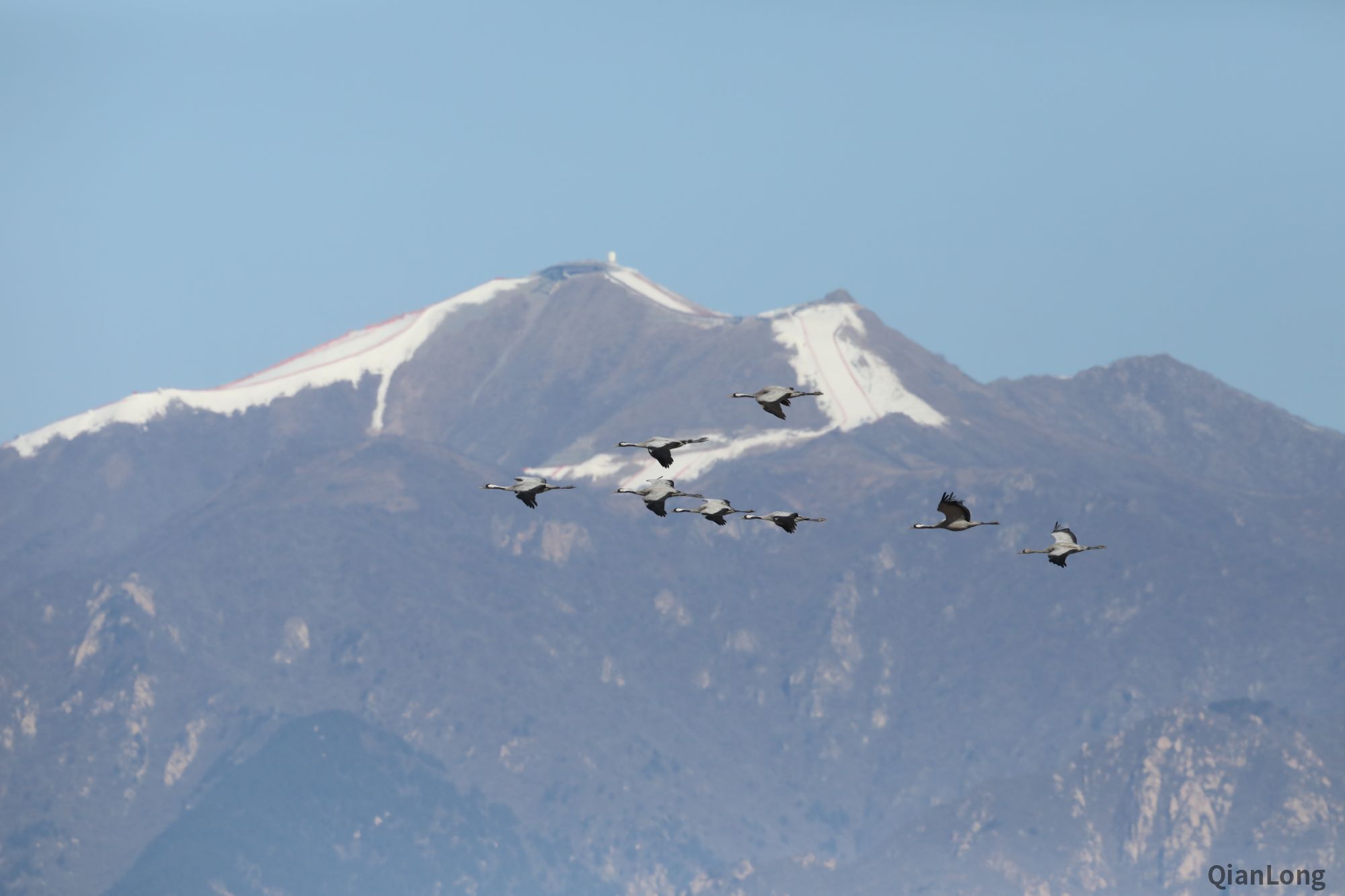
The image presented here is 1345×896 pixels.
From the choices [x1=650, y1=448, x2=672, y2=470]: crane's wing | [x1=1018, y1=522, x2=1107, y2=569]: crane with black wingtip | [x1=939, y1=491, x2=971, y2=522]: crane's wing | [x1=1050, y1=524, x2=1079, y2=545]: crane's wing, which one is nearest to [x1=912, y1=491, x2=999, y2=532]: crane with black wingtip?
[x1=939, y1=491, x2=971, y2=522]: crane's wing

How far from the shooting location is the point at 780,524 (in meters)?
163

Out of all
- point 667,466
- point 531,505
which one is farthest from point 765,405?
point 531,505

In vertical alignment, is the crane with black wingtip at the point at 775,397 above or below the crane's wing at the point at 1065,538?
above

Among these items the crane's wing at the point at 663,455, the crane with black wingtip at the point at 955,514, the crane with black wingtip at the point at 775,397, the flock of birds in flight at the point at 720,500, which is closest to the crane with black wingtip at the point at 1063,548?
the flock of birds in flight at the point at 720,500

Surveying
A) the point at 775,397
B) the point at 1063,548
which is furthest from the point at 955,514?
the point at 775,397

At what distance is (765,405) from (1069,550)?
60.8 feet

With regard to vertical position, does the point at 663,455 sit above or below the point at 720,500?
above

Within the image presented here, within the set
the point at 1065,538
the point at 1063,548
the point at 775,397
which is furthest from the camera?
the point at 775,397

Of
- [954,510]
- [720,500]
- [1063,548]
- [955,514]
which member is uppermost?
[720,500]

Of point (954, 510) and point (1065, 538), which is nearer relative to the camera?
point (954, 510)

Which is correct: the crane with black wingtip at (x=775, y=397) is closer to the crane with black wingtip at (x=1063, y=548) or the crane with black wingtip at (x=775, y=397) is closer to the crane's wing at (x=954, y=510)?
the crane's wing at (x=954, y=510)

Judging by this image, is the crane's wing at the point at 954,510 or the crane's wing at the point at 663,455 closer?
the crane's wing at the point at 954,510

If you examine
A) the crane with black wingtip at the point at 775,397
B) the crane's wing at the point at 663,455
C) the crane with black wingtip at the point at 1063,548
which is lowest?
the crane with black wingtip at the point at 1063,548

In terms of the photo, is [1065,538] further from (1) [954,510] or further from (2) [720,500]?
(2) [720,500]
